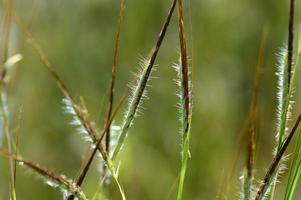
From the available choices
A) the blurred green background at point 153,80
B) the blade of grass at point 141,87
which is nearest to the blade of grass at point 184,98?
the blade of grass at point 141,87

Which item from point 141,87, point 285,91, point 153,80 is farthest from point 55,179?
point 153,80

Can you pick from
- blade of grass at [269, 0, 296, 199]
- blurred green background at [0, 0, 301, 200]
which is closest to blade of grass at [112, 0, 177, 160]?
blade of grass at [269, 0, 296, 199]

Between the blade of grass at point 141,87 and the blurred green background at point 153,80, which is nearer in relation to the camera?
the blade of grass at point 141,87

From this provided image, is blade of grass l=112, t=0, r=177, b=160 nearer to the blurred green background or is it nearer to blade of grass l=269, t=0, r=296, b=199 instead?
blade of grass l=269, t=0, r=296, b=199

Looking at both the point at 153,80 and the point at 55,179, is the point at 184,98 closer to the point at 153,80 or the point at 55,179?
the point at 55,179

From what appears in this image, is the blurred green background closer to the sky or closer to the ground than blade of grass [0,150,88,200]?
closer to the ground

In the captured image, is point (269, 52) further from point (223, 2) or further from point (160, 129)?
point (160, 129)

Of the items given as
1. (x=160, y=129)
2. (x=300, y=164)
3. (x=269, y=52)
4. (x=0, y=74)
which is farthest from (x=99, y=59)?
(x=300, y=164)

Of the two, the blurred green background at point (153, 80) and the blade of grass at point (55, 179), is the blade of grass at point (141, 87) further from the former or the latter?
the blurred green background at point (153, 80)
